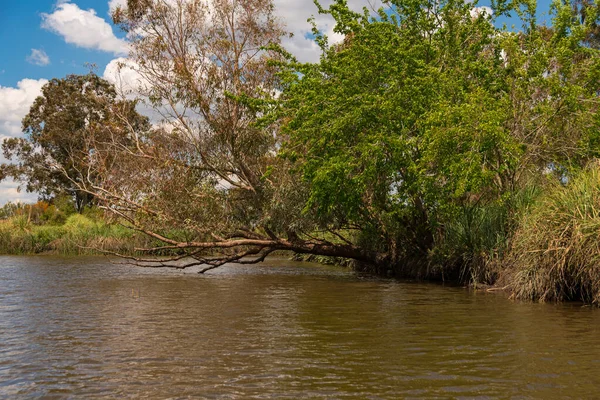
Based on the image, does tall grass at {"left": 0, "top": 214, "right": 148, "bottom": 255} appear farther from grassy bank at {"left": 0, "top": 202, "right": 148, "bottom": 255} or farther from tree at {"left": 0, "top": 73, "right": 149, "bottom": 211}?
tree at {"left": 0, "top": 73, "right": 149, "bottom": 211}

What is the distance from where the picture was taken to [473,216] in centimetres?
1847

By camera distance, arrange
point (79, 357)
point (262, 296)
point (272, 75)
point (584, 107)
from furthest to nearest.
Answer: point (272, 75)
point (584, 107)
point (262, 296)
point (79, 357)

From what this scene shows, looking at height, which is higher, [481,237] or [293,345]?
[481,237]

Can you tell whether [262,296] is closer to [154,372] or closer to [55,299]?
[55,299]

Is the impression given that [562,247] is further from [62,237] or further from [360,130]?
[62,237]

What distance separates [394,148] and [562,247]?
264 inches

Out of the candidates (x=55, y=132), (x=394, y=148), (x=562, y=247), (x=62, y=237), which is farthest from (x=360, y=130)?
(x=55, y=132)

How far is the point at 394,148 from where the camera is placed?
1861 cm

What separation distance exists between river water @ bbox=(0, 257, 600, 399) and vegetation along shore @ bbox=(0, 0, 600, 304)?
Answer: 239 centimetres

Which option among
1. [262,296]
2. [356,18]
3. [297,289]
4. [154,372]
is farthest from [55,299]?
[356,18]

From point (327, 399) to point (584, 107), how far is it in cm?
1515

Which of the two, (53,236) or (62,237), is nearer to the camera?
(62,237)

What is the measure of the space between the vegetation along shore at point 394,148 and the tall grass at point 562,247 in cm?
5

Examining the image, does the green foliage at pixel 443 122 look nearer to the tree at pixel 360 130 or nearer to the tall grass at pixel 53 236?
the tree at pixel 360 130
